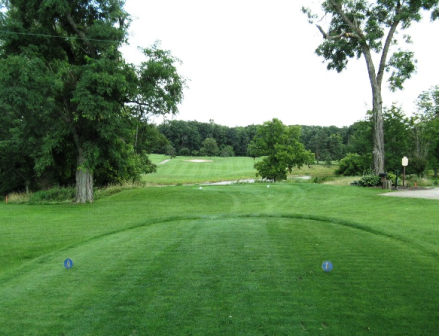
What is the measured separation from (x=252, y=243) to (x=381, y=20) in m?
20.6

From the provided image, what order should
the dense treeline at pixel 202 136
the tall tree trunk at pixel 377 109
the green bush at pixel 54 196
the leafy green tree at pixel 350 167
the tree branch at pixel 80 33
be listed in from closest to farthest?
the tree branch at pixel 80 33 → the green bush at pixel 54 196 → the tall tree trunk at pixel 377 109 → the leafy green tree at pixel 350 167 → the dense treeline at pixel 202 136

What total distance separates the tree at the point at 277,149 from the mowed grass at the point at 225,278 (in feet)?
82.5

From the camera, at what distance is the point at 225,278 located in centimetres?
491

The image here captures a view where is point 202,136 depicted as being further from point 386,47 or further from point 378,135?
point 386,47

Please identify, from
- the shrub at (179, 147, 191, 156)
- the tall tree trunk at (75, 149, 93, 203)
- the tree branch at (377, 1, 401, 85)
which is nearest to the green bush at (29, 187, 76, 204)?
the tall tree trunk at (75, 149, 93, 203)

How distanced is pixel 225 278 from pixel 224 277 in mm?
45

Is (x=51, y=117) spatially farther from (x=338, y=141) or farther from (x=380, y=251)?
(x=338, y=141)

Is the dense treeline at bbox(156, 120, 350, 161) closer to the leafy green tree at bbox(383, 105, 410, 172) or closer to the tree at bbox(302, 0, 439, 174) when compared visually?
the leafy green tree at bbox(383, 105, 410, 172)

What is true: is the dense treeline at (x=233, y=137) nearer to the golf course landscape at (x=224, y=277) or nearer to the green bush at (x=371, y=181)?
the green bush at (x=371, y=181)

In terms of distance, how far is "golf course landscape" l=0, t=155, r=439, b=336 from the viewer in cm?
358

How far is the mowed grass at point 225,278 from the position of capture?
3.58 metres

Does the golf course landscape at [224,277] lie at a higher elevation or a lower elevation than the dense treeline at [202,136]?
lower

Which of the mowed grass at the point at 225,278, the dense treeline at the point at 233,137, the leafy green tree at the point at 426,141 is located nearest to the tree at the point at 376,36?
the leafy green tree at the point at 426,141

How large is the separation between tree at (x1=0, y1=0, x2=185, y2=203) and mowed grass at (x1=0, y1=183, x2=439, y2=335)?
21.4 ft
